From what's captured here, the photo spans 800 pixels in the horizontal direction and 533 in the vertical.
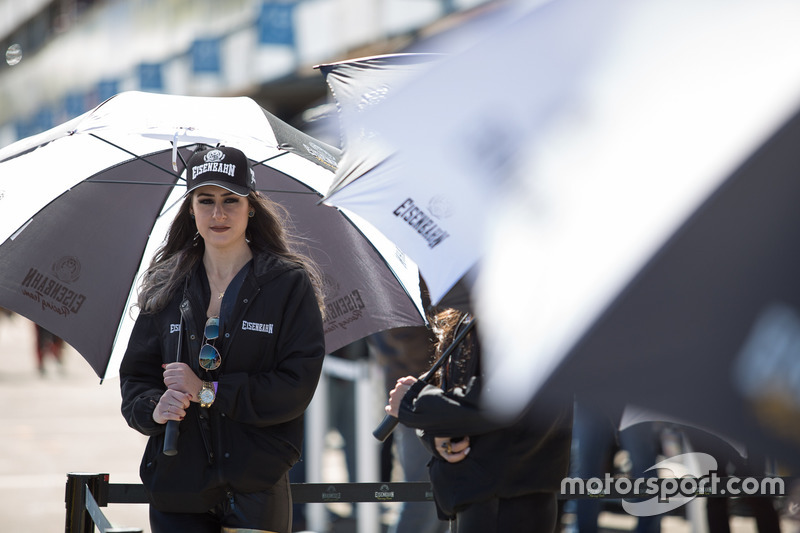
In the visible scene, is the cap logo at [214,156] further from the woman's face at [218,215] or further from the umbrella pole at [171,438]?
the umbrella pole at [171,438]

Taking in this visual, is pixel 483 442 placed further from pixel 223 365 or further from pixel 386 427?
pixel 223 365

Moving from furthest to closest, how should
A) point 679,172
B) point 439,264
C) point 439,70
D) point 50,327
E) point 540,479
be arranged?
1. point 50,327
2. point 540,479
3. point 439,264
4. point 439,70
5. point 679,172

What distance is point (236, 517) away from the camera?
11.1 feet

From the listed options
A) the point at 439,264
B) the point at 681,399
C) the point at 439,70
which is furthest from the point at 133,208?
the point at 681,399

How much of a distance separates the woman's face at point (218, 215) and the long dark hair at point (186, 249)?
90 mm

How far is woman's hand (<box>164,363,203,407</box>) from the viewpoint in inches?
131

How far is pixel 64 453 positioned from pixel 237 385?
367 inches

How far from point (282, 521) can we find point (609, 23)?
233 cm

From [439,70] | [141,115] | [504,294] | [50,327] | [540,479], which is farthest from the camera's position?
[50,327]

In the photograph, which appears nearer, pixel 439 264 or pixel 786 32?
A: pixel 786 32

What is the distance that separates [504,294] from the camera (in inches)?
56.4

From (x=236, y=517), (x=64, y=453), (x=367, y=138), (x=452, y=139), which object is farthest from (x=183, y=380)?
(x=64, y=453)

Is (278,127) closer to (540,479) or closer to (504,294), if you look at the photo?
(540,479)

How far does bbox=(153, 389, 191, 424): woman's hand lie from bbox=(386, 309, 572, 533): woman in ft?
2.20
